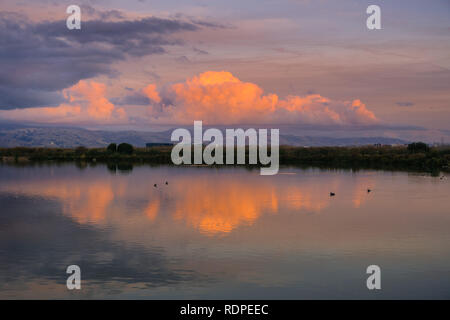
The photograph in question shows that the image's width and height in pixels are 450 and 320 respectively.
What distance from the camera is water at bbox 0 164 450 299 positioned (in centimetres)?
1725

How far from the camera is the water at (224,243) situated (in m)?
17.2

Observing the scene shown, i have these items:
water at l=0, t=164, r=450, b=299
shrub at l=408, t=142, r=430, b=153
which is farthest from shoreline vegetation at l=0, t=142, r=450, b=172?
water at l=0, t=164, r=450, b=299

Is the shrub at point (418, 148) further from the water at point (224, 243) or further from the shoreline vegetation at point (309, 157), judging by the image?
the water at point (224, 243)

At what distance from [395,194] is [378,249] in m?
22.8

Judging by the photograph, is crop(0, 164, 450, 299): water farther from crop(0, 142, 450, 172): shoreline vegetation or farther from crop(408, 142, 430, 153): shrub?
crop(408, 142, 430, 153): shrub

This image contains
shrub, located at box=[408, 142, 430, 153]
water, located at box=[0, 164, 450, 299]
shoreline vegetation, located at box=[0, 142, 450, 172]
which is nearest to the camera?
water, located at box=[0, 164, 450, 299]

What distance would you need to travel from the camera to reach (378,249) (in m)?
23.0

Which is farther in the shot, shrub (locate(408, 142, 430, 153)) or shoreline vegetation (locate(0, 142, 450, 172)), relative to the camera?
shrub (locate(408, 142, 430, 153))

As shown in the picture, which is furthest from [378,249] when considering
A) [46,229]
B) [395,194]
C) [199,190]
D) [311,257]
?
[199,190]

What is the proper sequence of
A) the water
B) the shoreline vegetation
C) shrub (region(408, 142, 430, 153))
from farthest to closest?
shrub (region(408, 142, 430, 153)), the shoreline vegetation, the water

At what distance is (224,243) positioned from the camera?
78.3 ft

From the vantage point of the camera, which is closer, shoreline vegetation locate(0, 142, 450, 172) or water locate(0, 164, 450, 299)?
water locate(0, 164, 450, 299)

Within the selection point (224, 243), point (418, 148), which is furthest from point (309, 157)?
point (224, 243)

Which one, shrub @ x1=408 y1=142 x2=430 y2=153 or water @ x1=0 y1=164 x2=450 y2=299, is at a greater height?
shrub @ x1=408 y1=142 x2=430 y2=153
